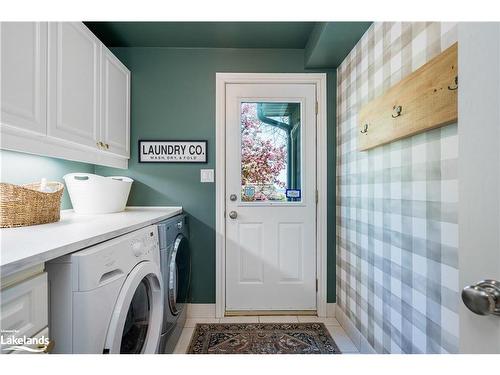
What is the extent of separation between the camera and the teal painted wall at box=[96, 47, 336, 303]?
7.34 feet

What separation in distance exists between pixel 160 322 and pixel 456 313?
1.31 meters

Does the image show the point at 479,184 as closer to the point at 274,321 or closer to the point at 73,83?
the point at 73,83

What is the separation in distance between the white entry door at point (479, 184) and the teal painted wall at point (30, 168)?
204cm

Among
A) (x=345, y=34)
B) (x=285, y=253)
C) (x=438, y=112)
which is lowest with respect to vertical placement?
(x=285, y=253)

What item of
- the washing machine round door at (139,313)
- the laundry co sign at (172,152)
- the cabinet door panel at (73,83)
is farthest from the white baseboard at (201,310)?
the cabinet door panel at (73,83)

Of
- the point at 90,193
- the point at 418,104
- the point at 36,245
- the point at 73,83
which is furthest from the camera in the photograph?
the point at 90,193

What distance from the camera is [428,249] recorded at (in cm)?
108

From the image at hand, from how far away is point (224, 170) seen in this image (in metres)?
2.23

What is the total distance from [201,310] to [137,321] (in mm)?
1076

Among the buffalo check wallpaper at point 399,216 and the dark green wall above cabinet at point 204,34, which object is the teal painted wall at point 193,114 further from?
the buffalo check wallpaper at point 399,216

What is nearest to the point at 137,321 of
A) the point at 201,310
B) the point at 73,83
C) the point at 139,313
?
the point at 139,313

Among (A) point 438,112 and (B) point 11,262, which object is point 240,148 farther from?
(B) point 11,262

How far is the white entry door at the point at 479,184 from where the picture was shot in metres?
0.43
